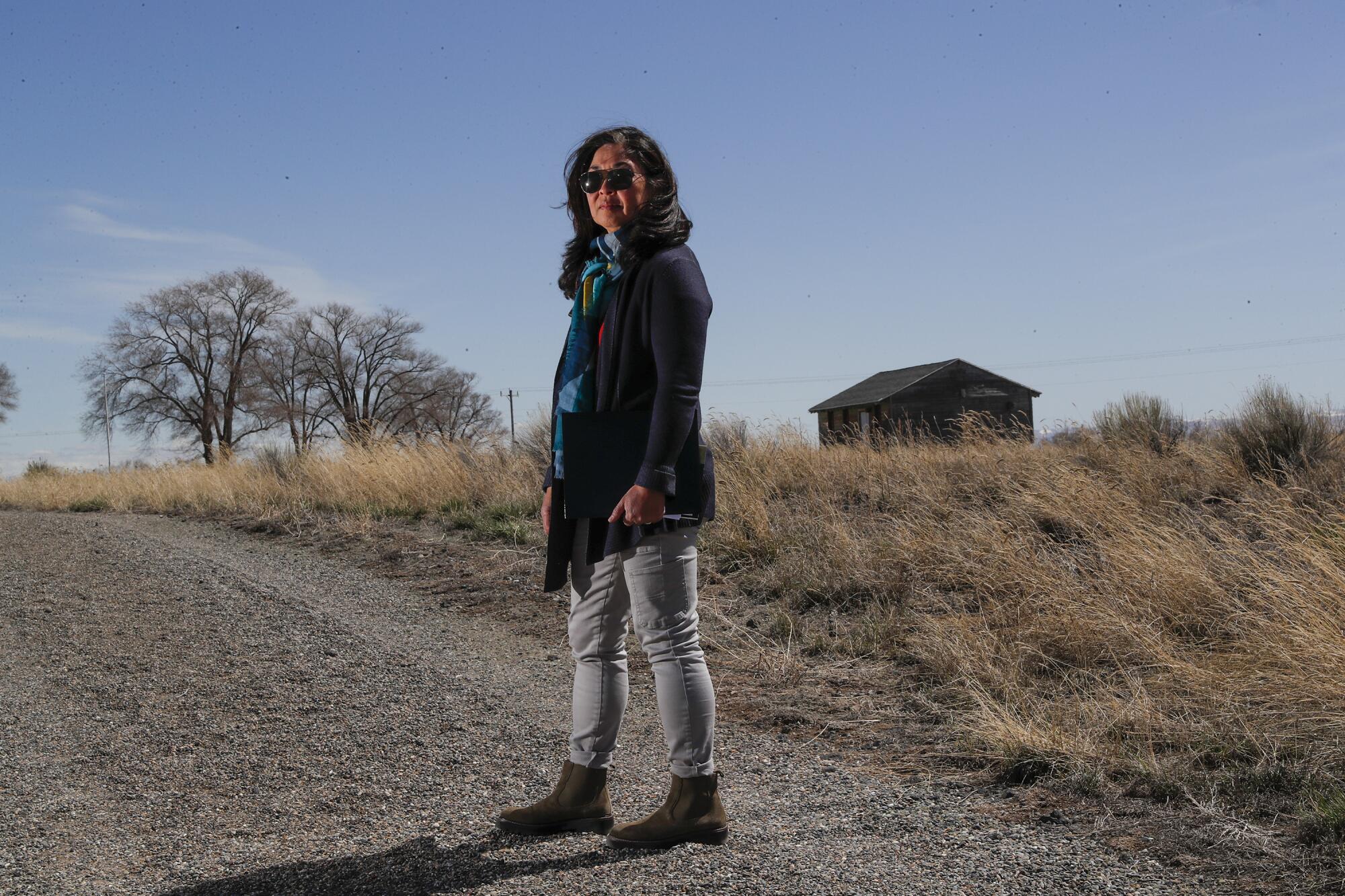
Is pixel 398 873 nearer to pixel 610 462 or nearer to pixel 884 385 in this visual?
pixel 610 462

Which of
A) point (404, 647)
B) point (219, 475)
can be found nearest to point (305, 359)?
point (219, 475)

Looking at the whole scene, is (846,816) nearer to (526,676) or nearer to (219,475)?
(526,676)

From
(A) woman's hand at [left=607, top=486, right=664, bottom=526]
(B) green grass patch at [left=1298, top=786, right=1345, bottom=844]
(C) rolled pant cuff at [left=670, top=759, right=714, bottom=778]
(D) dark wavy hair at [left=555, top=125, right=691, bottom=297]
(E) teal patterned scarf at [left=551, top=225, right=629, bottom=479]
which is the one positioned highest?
(D) dark wavy hair at [left=555, top=125, right=691, bottom=297]

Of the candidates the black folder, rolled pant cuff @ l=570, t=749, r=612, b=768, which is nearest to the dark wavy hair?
the black folder

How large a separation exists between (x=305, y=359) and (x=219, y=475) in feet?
95.0

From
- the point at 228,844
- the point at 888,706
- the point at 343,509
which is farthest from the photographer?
the point at 343,509

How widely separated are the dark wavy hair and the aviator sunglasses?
0.20 feet

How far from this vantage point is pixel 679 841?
2.68 metres

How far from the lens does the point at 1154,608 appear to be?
504cm

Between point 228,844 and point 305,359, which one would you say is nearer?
point 228,844

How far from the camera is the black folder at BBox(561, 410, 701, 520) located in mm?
2607

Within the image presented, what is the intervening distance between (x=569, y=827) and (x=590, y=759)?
0.22m

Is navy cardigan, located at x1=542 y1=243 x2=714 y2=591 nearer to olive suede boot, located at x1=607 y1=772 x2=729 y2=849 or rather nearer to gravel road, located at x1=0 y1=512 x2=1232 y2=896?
olive suede boot, located at x1=607 y1=772 x2=729 y2=849

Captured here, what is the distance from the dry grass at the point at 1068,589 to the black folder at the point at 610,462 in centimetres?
179
